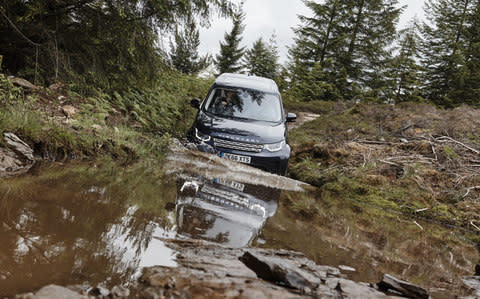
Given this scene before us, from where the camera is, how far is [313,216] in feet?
14.8

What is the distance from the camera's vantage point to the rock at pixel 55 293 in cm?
152

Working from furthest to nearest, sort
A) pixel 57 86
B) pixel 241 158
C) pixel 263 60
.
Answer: pixel 263 60 < pixel 57 86 < pixel 241 158

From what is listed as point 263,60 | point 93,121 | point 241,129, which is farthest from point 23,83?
point 263,60

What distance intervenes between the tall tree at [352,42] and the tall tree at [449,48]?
11.3 feet

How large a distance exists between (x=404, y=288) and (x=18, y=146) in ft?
15.1

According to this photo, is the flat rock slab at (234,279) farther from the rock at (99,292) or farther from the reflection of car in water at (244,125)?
the reflection of car in water at (244,125)

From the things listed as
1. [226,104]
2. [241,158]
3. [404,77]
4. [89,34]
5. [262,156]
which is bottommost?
[241,158]

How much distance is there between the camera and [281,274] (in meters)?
2.13

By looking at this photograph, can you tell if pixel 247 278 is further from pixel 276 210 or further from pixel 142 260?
pixel 276 210

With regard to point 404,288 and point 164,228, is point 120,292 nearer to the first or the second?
point 164,228

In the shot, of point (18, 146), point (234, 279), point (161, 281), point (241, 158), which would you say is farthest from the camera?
point (241, 158)

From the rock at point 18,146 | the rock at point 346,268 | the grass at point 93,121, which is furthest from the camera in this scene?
the grass at point 93,121

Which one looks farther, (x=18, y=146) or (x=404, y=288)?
(x=18, y=146)

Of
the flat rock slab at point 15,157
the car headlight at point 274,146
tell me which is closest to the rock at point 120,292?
the flat rock slab at point 15,157
